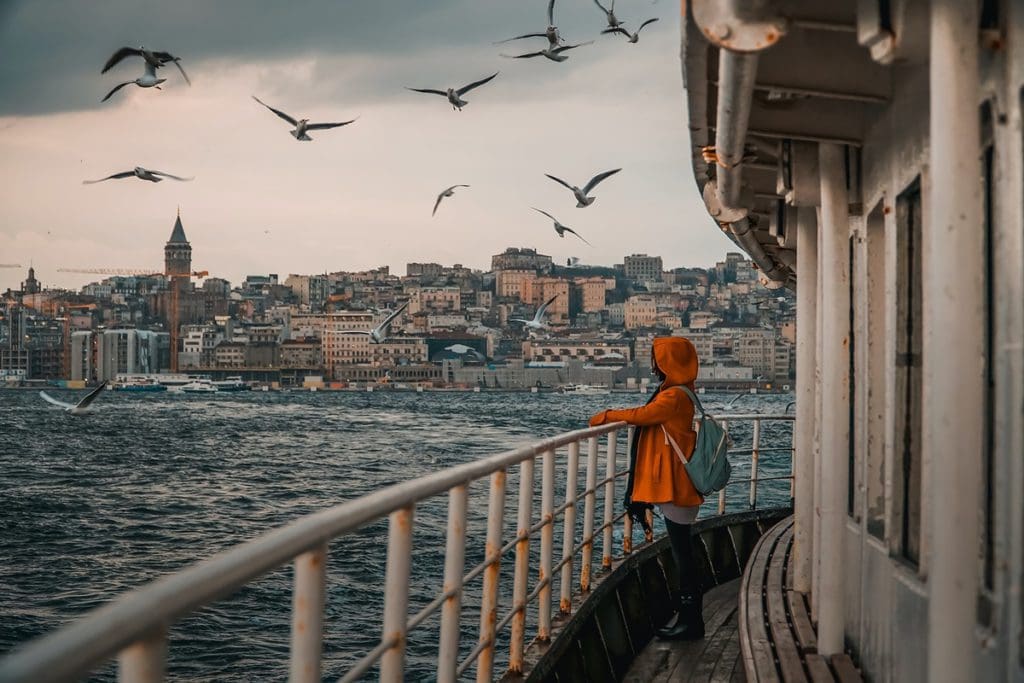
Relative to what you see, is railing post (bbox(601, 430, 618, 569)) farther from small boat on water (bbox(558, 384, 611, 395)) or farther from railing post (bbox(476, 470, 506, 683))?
small boat on water (bbox(558, 384, 611, 395))

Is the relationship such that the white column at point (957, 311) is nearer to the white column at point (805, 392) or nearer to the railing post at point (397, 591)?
the railing post at point (397, 591)

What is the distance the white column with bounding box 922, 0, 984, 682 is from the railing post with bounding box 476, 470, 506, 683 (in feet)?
4.80

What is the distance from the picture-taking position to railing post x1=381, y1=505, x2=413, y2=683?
263 cm

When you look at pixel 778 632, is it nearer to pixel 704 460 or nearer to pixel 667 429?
pixel 704 460

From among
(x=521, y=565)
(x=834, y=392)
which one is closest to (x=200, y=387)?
(x=834, y=392)

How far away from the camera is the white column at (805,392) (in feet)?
19.7

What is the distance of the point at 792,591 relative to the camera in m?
6.01

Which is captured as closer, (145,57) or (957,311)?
(957,311)

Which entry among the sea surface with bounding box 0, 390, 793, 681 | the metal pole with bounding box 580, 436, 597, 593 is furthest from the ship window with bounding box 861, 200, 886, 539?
the sea surface with bounding box 0, 390, 793, 681

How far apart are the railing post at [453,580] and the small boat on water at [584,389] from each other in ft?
488

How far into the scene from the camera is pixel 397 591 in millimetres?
2682

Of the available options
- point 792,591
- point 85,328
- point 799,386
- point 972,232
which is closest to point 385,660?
point 972,232

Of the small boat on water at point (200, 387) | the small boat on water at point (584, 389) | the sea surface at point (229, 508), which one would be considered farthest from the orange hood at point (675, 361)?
the small boat on water at point (200, 387)

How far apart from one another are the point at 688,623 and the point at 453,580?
2.77 m
